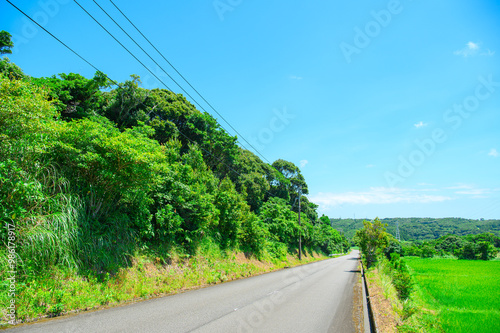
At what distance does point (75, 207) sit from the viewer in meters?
7.52

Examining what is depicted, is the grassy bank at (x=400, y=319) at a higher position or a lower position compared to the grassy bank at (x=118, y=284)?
lower

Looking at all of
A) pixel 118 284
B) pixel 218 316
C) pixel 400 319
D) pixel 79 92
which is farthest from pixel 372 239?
pixel 79 92

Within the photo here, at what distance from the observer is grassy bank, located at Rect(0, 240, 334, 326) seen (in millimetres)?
5543

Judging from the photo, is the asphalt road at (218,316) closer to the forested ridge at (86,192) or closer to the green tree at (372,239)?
the forested ridge at (86,192)

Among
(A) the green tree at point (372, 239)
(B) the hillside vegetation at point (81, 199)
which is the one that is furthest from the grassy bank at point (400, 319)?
(A) the green tree at point (372, 239)

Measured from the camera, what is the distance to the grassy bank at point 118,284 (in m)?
5.54

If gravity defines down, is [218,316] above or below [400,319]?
above

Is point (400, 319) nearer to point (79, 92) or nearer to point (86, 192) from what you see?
point (86, 192)

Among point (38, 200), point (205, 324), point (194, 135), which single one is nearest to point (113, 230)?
point (38, 200)

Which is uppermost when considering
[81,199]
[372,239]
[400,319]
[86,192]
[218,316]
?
[86,192]

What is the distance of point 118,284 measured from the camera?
7.70 m

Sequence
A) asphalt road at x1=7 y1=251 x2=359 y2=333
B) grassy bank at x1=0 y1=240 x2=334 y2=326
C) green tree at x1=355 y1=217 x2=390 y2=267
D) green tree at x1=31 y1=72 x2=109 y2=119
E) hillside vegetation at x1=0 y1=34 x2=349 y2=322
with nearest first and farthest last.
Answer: asphalt road at x1=7 y1=251 x2=359 y2=333
grassy bank at x1=0 y1=240 x2=334 y2=326
hillside vegetation at x1=0 y1=34 x2=349 y2=322
green tree at x1=31 y1=72 x2=109 y2=119
green tree at x1=355 y1=217 x2=390 y2=267

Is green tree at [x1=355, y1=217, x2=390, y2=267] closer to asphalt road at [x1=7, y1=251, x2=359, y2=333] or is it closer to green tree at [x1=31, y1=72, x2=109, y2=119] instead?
asphalt road at [x1=7, y1=251, x2=359, y2=333]

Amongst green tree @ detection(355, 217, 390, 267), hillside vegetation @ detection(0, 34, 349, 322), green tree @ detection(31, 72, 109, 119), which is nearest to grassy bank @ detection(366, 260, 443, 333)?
hillside vegetation @ detection(0, 34, 349, 322)
